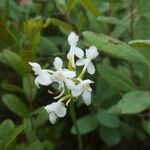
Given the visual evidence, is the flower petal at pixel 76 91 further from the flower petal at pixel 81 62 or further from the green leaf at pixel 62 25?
the green leaf at pixel 62 25

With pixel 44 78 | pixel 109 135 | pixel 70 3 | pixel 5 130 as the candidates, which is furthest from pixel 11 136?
pixel 70 3

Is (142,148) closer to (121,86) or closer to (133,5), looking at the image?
(121,86)

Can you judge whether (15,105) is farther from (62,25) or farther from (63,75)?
(63,75)

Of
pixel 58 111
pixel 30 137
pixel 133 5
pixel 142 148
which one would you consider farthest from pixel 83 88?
pixel 142 148

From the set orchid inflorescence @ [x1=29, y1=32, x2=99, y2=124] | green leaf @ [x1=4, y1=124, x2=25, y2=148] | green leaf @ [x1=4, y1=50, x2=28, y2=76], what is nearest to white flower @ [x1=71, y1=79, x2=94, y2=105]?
orchid inflorescence @ [x1=29, y1=32, x2=99, y2=124]

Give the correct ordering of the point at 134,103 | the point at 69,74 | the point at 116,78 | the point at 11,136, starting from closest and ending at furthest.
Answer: the point at 69,74 → the point at 11,136 → the point at 134,103 → the point at 116,78

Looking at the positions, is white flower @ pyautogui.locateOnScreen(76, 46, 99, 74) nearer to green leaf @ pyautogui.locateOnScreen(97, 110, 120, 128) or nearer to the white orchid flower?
the white orchid flower
